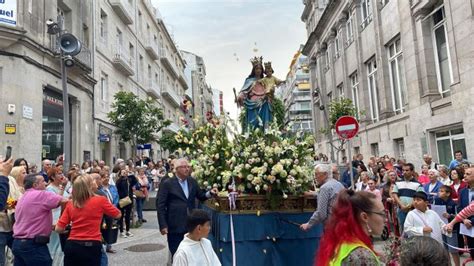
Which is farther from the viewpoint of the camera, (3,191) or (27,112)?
(27,112)

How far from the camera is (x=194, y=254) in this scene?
131 inches

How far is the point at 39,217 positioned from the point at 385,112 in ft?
65.6

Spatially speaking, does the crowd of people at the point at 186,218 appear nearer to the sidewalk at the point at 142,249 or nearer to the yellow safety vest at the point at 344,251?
the yellow safety vest at the point at 344,251

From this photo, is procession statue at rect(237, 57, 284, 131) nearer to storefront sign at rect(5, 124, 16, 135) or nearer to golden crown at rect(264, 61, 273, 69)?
golden crown at rect(264, 61, 273, 69)

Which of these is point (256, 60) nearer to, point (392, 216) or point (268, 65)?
point (268, 65)

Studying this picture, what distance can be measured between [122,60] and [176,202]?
20544 mm

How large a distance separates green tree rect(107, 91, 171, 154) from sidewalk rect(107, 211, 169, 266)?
10.9m

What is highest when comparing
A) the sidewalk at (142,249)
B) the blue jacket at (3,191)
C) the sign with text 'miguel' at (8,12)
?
the sign with text 'miguel' at (8,12)

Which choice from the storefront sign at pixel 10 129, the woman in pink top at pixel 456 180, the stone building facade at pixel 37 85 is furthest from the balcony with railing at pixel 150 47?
the woman in pink top at pixel 456 180

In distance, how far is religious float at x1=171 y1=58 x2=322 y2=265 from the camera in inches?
205

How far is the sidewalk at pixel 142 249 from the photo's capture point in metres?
7.43

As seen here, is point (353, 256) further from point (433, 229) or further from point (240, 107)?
point (240, 107)

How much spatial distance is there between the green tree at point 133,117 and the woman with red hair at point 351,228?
63.7ft

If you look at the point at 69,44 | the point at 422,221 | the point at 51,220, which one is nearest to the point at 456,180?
the point at 422,221
